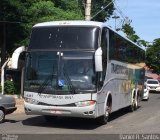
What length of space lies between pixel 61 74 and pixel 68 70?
26 centimetres

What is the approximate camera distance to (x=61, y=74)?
50.8ft

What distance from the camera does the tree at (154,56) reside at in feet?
258

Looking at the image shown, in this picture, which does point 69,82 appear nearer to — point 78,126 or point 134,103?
point 78,126

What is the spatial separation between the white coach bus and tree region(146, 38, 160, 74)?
62698 millimetres

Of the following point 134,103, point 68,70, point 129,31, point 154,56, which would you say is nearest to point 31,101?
point 68,70

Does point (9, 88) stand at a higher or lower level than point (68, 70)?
lower

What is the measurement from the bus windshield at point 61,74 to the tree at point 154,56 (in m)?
64.1

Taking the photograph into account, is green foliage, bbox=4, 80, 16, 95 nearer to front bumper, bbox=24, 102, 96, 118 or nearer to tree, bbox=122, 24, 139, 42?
front bumper, bbox=24, 102, 96, 118

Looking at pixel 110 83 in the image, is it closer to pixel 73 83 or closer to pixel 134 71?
pixel 73 83

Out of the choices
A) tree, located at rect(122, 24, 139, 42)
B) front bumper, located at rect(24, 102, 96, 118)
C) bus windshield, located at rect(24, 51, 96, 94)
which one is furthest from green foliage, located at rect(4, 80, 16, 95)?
tree, located at rect(122, 24, 139, 42)

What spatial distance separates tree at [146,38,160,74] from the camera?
7869 centimetres

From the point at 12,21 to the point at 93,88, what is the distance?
17.2m

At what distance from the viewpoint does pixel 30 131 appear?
1452 cm

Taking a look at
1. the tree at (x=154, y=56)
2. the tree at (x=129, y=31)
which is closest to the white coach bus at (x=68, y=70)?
the tree at (x=129, y=31)
